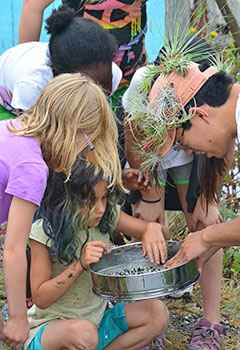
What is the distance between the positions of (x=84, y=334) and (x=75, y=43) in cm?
123

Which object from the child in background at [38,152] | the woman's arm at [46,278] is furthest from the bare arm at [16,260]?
the woman's arm at [46,278]

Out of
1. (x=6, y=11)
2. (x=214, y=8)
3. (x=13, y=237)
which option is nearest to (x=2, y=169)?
(x=13, y=237)

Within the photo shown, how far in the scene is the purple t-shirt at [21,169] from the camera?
2.23 metres

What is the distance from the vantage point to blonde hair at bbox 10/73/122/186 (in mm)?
2316

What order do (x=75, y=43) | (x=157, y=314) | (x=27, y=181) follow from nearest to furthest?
1. (x=27, y=181)
2. (x=157, y=314)
3. (x=75, y=43)

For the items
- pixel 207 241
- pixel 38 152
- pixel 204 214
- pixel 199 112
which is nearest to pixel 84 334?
pixel 207 241

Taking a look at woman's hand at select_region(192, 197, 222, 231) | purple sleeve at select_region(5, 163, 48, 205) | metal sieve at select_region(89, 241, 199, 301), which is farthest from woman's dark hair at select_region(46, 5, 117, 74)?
metal sieve at select_region(89, 241, 199, 301)

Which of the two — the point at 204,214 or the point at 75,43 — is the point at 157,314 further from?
the point at 75,43

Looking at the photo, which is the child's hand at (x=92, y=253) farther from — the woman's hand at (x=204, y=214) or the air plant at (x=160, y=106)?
the woman's hand at (x=204, y=214)

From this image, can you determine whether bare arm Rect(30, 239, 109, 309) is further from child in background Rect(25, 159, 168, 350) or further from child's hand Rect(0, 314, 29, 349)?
child's hand Rect(0, 314, 29, 349)

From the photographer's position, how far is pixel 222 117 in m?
2.44

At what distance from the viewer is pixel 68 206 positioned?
248 centimetres

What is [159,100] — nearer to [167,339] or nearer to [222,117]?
[222,117]

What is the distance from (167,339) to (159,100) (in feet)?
3.84
